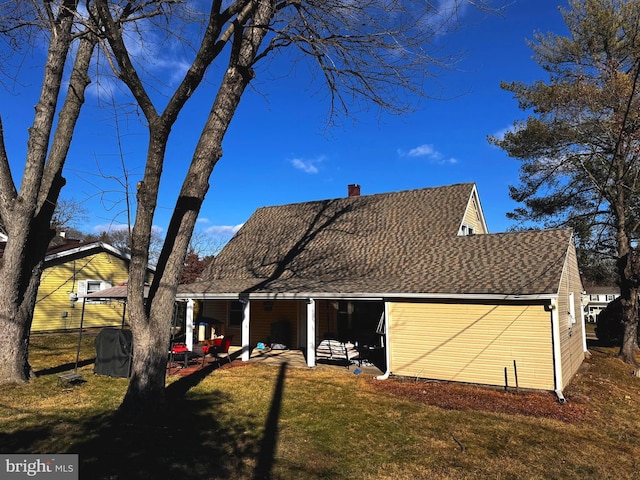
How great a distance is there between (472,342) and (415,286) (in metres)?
2.09

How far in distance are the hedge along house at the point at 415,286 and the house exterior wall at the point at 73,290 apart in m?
10.1

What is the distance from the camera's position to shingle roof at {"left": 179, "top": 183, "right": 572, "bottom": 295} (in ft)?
38.2

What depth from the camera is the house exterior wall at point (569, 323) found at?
11.0m

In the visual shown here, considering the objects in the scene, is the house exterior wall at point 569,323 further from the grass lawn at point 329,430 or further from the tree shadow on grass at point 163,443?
the tree shadow on grass at point 163,443

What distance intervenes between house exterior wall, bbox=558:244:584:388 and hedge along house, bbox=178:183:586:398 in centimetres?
7

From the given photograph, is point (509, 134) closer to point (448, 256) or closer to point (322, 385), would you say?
point (448, 256)

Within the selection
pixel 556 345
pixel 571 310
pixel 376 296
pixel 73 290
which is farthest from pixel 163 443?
pixel 73 290

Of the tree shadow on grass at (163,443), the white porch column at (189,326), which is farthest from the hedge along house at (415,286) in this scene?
the tree shadow on grass at (163,443)

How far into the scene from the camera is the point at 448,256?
13555 millimetres

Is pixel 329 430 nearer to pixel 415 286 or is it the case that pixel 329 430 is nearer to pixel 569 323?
pixel 415 286

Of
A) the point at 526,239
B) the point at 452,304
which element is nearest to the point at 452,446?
the point at 452,304

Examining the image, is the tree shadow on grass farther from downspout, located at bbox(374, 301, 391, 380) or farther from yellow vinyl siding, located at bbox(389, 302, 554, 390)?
yellow vinyl siding, located at bbox(389, 302, 554, 390)

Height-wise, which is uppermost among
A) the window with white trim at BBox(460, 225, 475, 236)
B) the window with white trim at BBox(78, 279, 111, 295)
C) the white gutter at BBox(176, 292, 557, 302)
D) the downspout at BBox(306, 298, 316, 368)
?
the window with white trim at BBox(460, 225, 475, 236)

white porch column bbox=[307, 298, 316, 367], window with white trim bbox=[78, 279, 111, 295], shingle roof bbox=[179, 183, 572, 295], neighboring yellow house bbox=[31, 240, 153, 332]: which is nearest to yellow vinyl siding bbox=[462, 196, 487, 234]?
shingle roof bbox=[179, 183, 572, 295]
